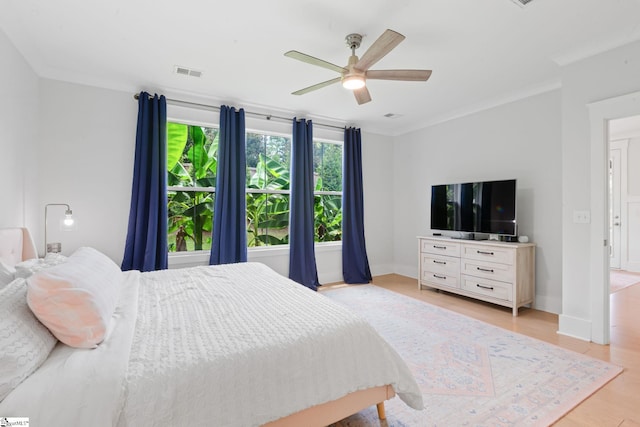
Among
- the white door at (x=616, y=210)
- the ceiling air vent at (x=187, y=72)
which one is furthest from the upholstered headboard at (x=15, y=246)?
the white door at (x=616, y=210)

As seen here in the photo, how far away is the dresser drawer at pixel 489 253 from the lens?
3.41 meters

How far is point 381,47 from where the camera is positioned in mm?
2037

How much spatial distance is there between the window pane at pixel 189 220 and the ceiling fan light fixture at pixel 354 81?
242cm

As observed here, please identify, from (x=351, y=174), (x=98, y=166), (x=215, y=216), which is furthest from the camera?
(x=351, y=174)

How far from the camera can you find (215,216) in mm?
3779

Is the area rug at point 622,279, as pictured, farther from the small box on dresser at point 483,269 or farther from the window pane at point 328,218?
the window pane at point 328,218

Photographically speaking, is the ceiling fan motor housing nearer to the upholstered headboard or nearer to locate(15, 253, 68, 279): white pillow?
locate(15, 253, 68, 279): white pillow

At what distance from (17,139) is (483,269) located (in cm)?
489

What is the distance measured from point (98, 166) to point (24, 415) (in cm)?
301

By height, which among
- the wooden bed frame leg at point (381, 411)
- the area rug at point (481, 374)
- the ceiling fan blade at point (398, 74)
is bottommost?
the area rug at point (481, 374)

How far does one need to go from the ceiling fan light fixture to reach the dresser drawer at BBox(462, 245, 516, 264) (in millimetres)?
2477

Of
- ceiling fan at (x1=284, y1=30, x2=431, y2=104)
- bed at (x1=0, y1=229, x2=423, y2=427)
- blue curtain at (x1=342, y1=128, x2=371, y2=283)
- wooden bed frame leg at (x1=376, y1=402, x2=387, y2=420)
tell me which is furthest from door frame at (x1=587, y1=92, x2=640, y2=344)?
blue curtain at (x1=342, y1=128, x2=371, y2=283)

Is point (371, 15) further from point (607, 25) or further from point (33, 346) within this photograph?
point (33, 346)

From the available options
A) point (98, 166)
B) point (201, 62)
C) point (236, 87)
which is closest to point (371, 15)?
point (201, 62)
